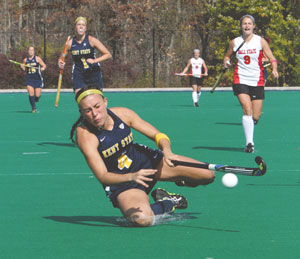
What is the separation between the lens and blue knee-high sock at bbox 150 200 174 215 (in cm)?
650

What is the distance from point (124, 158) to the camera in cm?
654

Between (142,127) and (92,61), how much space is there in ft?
20.2

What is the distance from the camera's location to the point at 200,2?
4259 cm

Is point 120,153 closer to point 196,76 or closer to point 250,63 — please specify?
point 250,63

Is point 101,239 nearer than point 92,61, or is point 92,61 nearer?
point 101,239

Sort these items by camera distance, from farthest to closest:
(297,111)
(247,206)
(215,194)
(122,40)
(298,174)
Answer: (122,40), (297,111), (298,174), (215,194), (247,206)

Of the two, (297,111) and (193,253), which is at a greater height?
(193,253)

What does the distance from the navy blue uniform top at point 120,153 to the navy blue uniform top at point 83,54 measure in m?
6.17

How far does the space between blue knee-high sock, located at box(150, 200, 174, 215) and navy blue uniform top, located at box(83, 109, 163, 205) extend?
0.21m

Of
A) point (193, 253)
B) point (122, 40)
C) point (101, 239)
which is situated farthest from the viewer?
point (122, 40)

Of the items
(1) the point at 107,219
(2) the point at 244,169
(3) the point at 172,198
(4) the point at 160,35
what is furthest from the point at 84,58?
(4) the point at 160,35

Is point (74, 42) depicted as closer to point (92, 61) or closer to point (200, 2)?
point (92, 61)

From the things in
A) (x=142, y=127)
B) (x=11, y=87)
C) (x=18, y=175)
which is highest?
(x=142, y=127)

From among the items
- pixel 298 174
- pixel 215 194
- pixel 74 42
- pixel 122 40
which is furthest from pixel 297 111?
pixel 122 40
